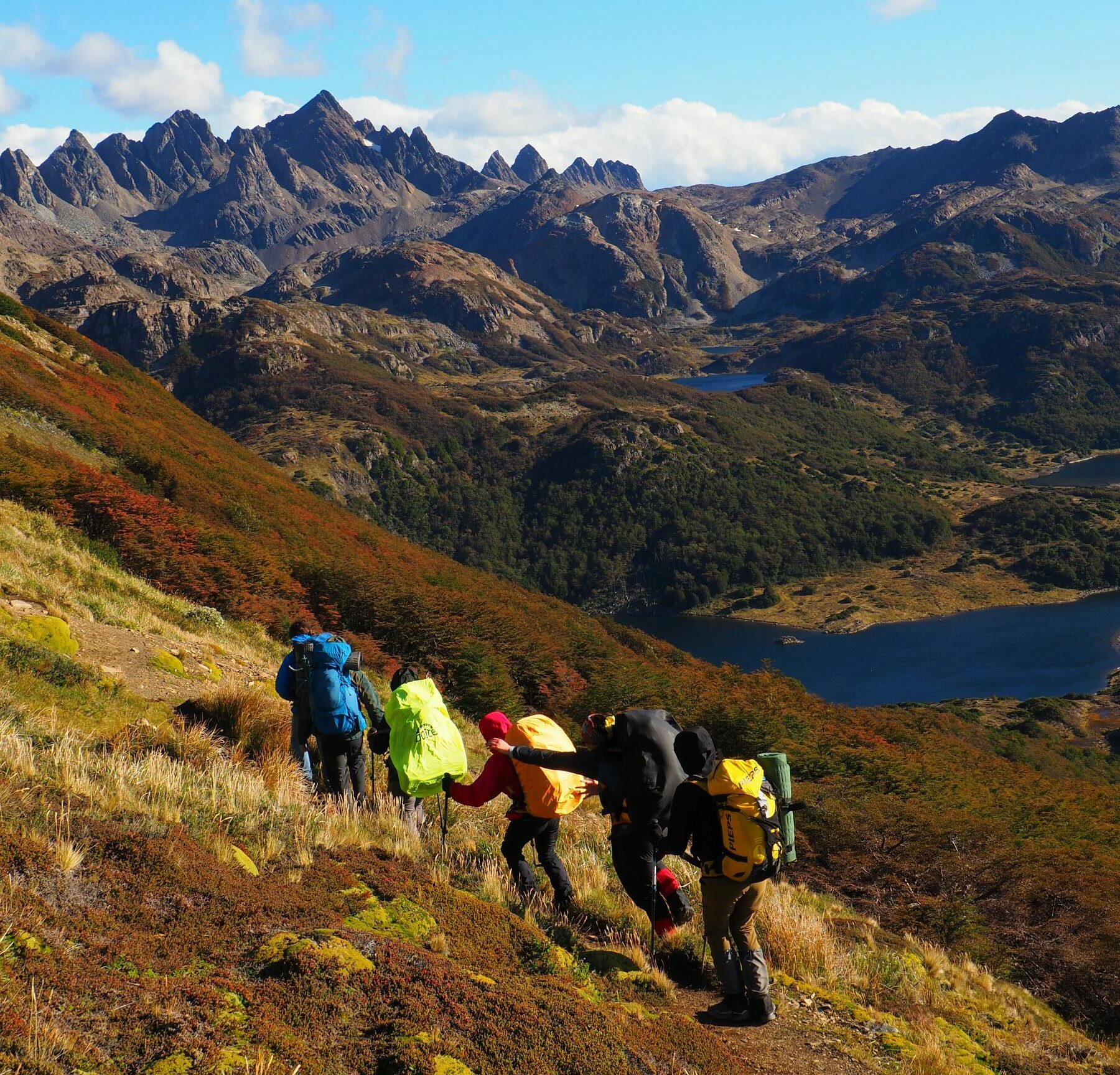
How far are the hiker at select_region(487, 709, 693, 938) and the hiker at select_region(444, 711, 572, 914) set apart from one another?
267mm

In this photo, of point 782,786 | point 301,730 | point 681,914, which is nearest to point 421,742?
point 301,730

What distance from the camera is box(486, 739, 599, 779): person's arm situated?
232 inches

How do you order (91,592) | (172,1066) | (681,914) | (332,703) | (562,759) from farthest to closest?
(91,592) < (332,703) < (681,914) < (562,759) < (172,1066)

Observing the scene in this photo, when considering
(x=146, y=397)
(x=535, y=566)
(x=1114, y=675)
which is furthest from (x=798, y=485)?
(x=146, y=397)

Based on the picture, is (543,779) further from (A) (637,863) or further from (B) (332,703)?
(B) (332,703)

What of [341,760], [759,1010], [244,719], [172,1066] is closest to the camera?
[172,1066]

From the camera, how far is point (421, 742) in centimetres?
679

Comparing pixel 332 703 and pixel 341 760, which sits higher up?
pixel 332 703

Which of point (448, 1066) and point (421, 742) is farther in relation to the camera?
point (421, 742)

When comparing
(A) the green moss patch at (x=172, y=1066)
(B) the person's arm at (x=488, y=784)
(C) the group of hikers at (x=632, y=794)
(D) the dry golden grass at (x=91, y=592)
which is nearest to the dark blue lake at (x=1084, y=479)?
(D) the dry golden grass at (x=91, y=592)

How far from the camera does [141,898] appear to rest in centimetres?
424

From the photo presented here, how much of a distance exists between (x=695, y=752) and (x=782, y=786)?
2.43ft

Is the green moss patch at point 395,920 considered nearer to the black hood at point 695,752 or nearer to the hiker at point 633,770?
the hiker at point 633,770

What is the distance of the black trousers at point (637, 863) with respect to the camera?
6.11 metres
